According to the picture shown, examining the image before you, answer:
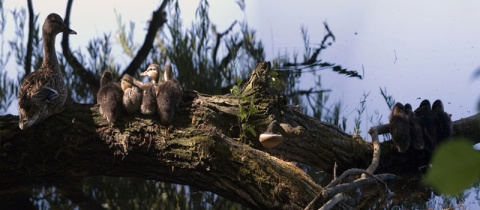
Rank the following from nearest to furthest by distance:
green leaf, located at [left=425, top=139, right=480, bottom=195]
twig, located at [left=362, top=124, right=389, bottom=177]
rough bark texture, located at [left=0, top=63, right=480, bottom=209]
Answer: green leaf, located at [left=425, top=139, right=480, bottom=195] → rough bark texture, located at [left=0, top=63, right=480, bottom=209] → twig, located at [left=362, top=124, right=389, bottom=177]

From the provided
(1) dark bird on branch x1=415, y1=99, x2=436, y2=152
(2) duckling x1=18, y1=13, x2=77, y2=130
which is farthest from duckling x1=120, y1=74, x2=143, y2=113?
(1) dark bird on branch x1=415, y1=99, x2=436, y2=152

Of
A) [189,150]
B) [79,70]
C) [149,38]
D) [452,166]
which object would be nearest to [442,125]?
[189,150]

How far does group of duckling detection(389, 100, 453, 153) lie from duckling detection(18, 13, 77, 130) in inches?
106

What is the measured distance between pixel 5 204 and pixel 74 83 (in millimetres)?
3156

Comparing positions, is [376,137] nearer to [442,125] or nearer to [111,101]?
[442,125]

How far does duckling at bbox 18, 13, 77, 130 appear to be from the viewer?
436cm

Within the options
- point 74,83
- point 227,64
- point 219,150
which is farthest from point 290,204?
point 74,83

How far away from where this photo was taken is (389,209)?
4922mm

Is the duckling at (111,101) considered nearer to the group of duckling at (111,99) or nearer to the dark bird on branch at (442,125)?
the group of duckling at (111,99)

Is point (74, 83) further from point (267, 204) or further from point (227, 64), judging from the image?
point (267, 204)

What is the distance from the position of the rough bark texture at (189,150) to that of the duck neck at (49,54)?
0.36 meters

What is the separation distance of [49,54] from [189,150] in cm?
150

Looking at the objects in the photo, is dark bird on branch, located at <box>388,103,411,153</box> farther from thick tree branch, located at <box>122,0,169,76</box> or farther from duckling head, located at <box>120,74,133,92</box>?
thick tree branch, located at <box>122,0,169,76</box>

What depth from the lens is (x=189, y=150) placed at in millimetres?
4258
